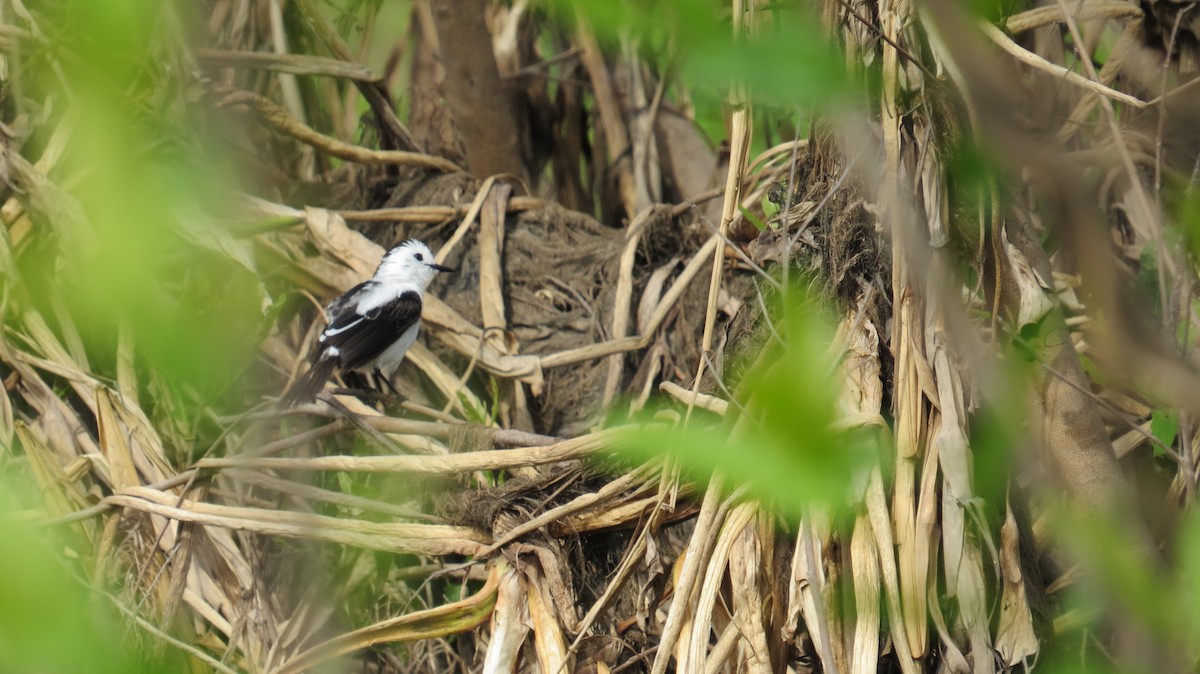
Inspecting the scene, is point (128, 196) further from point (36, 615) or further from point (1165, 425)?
point (1165, 425)

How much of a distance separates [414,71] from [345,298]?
1931 mm

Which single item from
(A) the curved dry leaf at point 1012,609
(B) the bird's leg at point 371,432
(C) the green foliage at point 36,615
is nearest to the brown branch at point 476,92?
(B) the bird's leg at point 371,432

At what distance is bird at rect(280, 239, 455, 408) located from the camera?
4.12m

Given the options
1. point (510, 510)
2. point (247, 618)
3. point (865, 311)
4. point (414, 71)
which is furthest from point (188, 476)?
point (414, 71)

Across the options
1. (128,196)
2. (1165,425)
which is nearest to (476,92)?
(1165,425)

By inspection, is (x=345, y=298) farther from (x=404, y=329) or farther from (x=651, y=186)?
(x=651, y=186)

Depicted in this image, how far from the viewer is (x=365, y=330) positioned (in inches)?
163

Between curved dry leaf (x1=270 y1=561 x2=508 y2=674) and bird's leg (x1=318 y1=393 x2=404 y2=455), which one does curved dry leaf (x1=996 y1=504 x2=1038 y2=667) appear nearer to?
curved dry leaf (x1=270 y1=561 x2=508 y2=674)

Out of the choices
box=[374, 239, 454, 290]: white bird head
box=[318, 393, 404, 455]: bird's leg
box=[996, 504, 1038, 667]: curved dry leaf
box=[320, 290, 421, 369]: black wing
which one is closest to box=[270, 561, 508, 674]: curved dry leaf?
box=[318, 393, 404, 455]: bird's leg

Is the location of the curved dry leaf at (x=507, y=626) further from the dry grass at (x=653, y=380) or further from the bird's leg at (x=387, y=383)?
the bird's leg at (x=387, y=383)

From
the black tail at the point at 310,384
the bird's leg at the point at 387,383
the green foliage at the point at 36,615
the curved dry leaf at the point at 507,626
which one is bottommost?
the bird's leg at the point at 387,383

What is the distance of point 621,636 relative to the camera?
2750 mm

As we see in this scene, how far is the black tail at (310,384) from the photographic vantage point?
3943mm

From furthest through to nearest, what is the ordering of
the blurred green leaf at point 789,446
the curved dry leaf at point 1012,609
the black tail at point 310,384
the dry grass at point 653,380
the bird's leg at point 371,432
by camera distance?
the black tail at point 310,384
the bird's leg at point 371,432
the curved dry leaf at point 1012,609
the dry grass at point 653,380
the blurred green leaf at point 789,446
